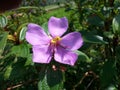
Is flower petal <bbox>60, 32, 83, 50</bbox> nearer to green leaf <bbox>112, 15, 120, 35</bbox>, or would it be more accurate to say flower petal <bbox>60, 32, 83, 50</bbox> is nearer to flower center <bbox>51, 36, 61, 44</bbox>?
flower center <bbox>51, 36, 61, 44</bbox>

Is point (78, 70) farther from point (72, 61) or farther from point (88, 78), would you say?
point (72, 61)

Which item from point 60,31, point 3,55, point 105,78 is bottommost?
point 105,78

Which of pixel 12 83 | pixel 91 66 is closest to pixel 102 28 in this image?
pixel 91 66

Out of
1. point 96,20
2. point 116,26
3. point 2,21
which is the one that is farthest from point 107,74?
point 2,21

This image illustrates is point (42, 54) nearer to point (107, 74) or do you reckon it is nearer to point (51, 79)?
point (51, 79)

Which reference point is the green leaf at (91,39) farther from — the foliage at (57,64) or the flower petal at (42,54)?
the flower petal at (42,54)

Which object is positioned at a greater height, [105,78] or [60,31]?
[60,31]

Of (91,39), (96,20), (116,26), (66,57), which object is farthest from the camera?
(96,20)

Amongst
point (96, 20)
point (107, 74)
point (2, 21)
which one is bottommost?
point (107, 74)
